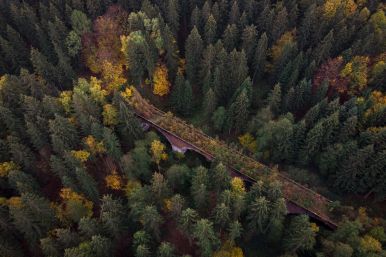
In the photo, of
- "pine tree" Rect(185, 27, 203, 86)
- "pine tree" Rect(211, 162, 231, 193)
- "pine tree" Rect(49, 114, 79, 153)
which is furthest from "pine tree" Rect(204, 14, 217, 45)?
"pine tree" Rect(49, 114, 79, 153)

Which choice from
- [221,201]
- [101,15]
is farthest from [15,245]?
[101,15]

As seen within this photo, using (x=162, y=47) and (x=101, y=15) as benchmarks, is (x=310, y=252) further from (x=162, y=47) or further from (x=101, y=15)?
(x=101, y=15)

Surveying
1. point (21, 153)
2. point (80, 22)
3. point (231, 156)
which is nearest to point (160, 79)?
point (80, 22)

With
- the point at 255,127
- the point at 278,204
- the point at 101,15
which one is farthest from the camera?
the point at 101,15

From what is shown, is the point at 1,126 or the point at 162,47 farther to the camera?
the point at 162,47

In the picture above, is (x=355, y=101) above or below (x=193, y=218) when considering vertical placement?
above

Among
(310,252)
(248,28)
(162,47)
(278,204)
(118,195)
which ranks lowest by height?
(118,195)

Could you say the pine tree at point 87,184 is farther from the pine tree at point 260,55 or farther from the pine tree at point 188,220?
the pine tree at point 260,55

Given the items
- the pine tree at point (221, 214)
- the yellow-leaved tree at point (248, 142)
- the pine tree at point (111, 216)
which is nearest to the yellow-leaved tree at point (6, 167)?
the pine tree at point (111, 216)
